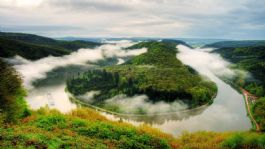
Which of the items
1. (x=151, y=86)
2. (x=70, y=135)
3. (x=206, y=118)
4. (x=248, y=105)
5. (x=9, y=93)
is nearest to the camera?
(x=70, y=135)

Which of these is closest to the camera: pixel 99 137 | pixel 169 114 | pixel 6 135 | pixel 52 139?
pixel 6 135

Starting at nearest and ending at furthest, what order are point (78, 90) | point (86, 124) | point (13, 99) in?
1. point (86, 124)
2. point (13, 99)
3. point (78, 90)

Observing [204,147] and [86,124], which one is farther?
[86,124]

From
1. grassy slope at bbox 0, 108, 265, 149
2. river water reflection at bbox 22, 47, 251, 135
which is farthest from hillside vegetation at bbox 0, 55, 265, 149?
river water reflection at bbox 22, 47, 251, 135

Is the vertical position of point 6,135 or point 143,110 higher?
point 6,135

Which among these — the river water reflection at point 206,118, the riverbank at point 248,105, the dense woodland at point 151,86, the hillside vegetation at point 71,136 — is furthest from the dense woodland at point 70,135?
the dense woodland at point 151,86

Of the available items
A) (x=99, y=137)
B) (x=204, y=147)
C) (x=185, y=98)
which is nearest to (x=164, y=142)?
(x=204, y=147)

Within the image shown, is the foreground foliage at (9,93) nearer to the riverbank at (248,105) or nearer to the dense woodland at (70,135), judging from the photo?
the dense woodland at (70,135)

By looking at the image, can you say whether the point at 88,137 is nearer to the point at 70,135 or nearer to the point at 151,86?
the point at 70,135

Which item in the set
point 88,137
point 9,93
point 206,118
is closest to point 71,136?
point 88,137

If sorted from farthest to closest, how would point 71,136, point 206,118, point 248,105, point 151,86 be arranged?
point 151,86, point 248,105, point 206,118, point 71,136

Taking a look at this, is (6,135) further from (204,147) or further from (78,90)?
(78,90)
